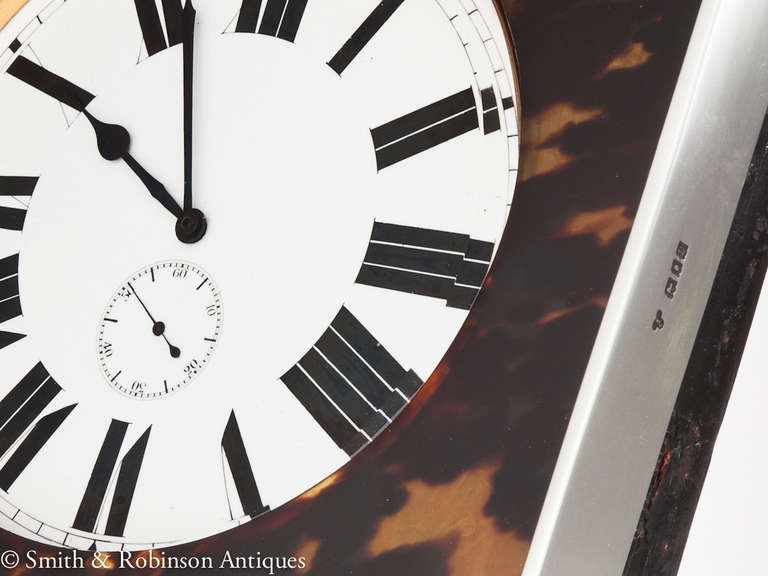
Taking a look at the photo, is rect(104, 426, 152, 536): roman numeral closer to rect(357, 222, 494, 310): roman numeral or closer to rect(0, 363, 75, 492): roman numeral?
rect(0, 363, 75, 492): roman numeral

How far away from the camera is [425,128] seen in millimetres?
821

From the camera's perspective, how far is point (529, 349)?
0.71 metres

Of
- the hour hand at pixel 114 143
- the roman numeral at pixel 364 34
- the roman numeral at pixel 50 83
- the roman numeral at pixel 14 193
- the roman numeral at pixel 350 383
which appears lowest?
the roman numeral at pixel 350 383

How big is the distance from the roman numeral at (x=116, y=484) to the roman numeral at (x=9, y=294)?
0.18 meters

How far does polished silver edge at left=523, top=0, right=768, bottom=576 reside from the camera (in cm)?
64

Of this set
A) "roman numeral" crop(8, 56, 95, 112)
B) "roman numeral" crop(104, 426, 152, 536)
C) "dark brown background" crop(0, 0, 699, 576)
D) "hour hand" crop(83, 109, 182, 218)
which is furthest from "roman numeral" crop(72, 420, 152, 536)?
"roman numeral" crop(8, 56, 95, 112)

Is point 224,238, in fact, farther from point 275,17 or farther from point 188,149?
point 275,17

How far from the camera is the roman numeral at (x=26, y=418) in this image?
915mm

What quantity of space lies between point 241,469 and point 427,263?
0.81 feet

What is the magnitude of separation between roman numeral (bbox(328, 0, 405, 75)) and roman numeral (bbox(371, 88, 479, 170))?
9 centimetres

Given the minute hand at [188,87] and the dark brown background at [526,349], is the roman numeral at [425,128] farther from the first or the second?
the minute hand at [188,87]

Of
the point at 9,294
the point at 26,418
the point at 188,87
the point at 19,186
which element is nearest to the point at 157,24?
the point at 188,87

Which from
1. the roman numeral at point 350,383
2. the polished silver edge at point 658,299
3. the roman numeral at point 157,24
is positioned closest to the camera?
the polished silver edge at point 658,299

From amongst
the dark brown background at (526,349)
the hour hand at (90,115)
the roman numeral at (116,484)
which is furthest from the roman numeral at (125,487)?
the hour hand at (90,115)
